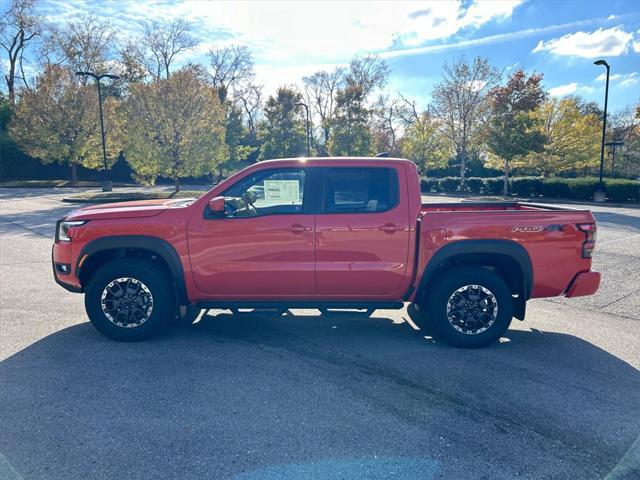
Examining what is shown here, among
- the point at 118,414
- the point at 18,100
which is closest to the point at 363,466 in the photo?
the point at 118,414

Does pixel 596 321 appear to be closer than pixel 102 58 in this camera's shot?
Yes

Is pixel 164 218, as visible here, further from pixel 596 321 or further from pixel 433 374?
pixel 596 321

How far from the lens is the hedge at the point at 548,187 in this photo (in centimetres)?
2360

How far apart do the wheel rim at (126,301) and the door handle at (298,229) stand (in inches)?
66.2

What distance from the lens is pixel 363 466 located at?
270cm

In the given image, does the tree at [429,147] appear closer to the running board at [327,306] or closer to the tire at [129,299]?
the running board at [327,306]

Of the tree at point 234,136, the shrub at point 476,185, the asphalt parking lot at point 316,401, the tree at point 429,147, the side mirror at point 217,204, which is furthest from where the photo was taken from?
the tree at point 429,147

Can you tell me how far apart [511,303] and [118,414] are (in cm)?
372

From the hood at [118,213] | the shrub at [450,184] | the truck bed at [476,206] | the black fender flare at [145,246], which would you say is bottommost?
the black fender flare at [145,246]

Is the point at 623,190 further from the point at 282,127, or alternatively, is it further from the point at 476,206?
the point at 282,127

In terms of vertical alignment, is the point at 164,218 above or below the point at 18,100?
below

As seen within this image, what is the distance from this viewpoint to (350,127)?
122 ft

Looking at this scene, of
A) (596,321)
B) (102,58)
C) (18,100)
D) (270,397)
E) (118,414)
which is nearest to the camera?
(118,414)

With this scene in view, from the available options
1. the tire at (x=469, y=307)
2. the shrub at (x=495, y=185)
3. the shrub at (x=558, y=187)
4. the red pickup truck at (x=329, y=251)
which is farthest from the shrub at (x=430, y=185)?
the tire at (x=469, y=307)
